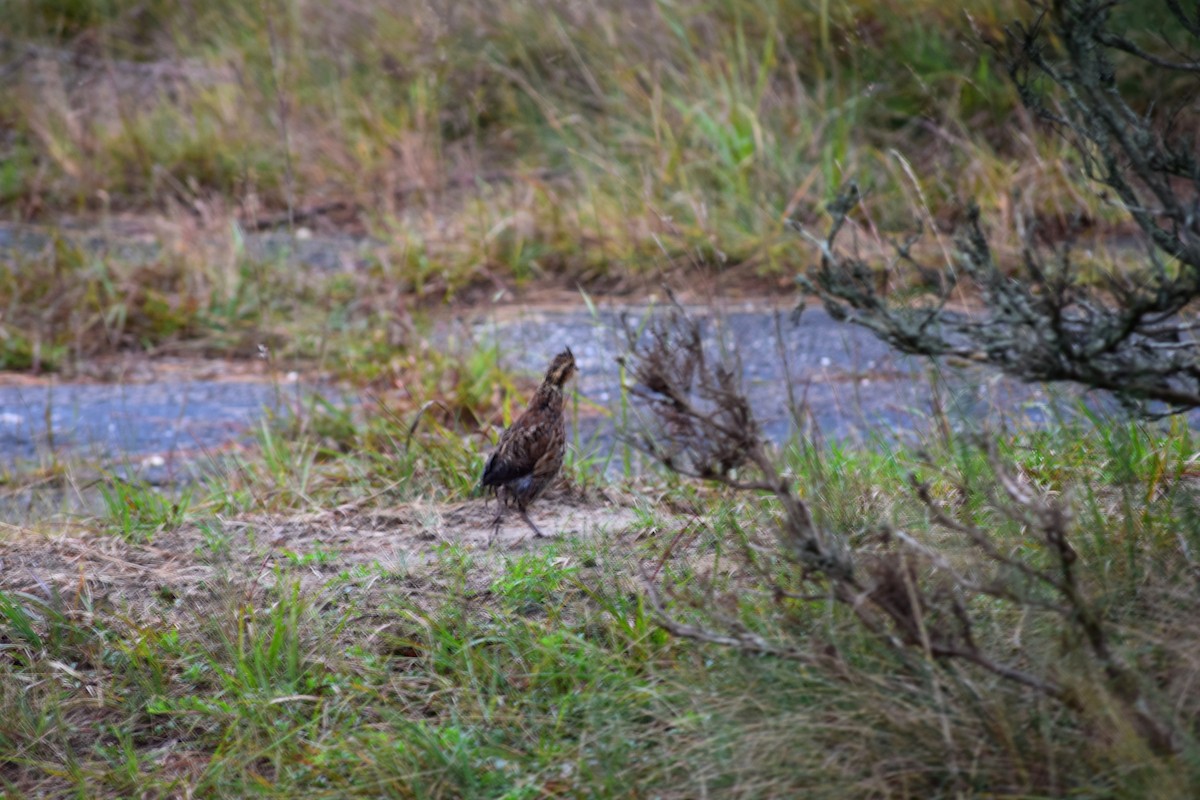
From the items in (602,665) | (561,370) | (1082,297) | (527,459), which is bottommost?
(602,665)

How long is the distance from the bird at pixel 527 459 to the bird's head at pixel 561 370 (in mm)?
102

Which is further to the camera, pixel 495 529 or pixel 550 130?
pixel 550 130

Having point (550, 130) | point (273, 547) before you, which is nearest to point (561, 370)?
point (273, 547)

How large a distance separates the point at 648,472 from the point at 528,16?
718 centimetres

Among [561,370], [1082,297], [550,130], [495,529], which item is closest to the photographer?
[1082,297]

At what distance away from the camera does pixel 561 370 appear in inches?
167

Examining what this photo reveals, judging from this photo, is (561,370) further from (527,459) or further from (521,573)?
(521,573)

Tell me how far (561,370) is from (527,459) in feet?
1.30

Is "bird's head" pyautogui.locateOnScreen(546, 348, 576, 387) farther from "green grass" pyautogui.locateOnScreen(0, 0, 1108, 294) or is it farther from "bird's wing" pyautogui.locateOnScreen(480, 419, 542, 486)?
"green grass" pyautogui.locateOnScreen(0, 0, 1108, 294)

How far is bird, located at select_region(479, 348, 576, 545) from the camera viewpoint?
395 cm


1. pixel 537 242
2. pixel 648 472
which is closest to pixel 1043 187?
pixel 537 242

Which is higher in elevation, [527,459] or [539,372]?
[527,459]

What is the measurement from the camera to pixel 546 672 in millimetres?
3102

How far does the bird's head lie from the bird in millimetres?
102
